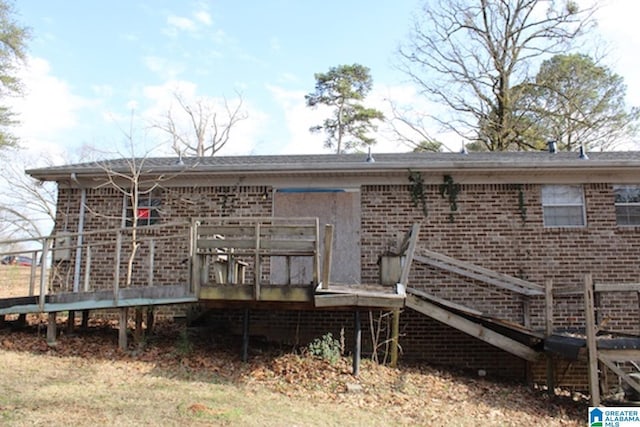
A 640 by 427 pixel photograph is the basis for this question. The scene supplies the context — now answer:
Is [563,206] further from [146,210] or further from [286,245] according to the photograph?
[146,210]

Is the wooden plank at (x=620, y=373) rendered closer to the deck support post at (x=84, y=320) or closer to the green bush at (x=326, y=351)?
the green bush at (x=326, y=351)

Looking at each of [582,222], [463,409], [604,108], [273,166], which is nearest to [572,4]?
[604,108]

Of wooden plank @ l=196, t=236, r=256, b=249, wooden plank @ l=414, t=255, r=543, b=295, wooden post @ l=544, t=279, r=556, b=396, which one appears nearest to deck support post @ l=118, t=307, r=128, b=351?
wooden plank @ l=196, t=236, r=256, b=249

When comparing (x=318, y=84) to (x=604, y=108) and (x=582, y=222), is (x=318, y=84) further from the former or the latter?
(x=582, y=222)

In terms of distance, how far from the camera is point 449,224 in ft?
31.5

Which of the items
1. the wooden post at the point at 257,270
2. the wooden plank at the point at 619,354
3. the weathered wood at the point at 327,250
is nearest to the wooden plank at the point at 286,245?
the wooden post at the point at 257,270

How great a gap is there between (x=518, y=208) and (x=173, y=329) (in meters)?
7.06

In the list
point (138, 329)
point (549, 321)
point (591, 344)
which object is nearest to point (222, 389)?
point (138, 329)

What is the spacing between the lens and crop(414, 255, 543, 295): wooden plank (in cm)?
866

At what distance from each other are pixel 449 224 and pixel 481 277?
131cm

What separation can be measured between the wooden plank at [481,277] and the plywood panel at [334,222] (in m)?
1.38

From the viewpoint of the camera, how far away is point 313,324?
9.41 meters

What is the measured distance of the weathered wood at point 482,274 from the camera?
848cm

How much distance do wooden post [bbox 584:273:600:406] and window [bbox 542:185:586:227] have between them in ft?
9.94
